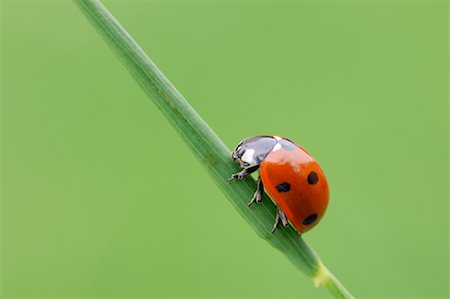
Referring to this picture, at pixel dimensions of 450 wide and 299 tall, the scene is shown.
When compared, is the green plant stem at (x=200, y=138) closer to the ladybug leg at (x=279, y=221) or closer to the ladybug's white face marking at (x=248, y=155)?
the ladybug leg at (x=279, y=221)

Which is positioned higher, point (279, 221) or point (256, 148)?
point (256, 148)

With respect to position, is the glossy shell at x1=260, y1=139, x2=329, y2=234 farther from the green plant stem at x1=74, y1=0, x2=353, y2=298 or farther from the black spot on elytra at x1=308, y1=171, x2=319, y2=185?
the green plant stem at x1=74, y1=0, x2=353, y2=298

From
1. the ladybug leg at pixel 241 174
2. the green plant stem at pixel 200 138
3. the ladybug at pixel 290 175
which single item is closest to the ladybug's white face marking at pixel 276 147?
the ladybug at pixel 290 175

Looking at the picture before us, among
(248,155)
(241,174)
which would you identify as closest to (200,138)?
(241,174)

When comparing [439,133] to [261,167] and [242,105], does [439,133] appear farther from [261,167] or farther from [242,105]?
[261,167]

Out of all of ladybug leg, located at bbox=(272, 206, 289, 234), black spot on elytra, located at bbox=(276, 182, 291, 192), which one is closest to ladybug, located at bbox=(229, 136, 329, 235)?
black spot on elytra, located at bbox=(276, 182, 291, 192)

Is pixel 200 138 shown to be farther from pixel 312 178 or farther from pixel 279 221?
pixel 312 178

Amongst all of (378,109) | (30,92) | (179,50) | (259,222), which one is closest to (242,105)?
(179,50)
